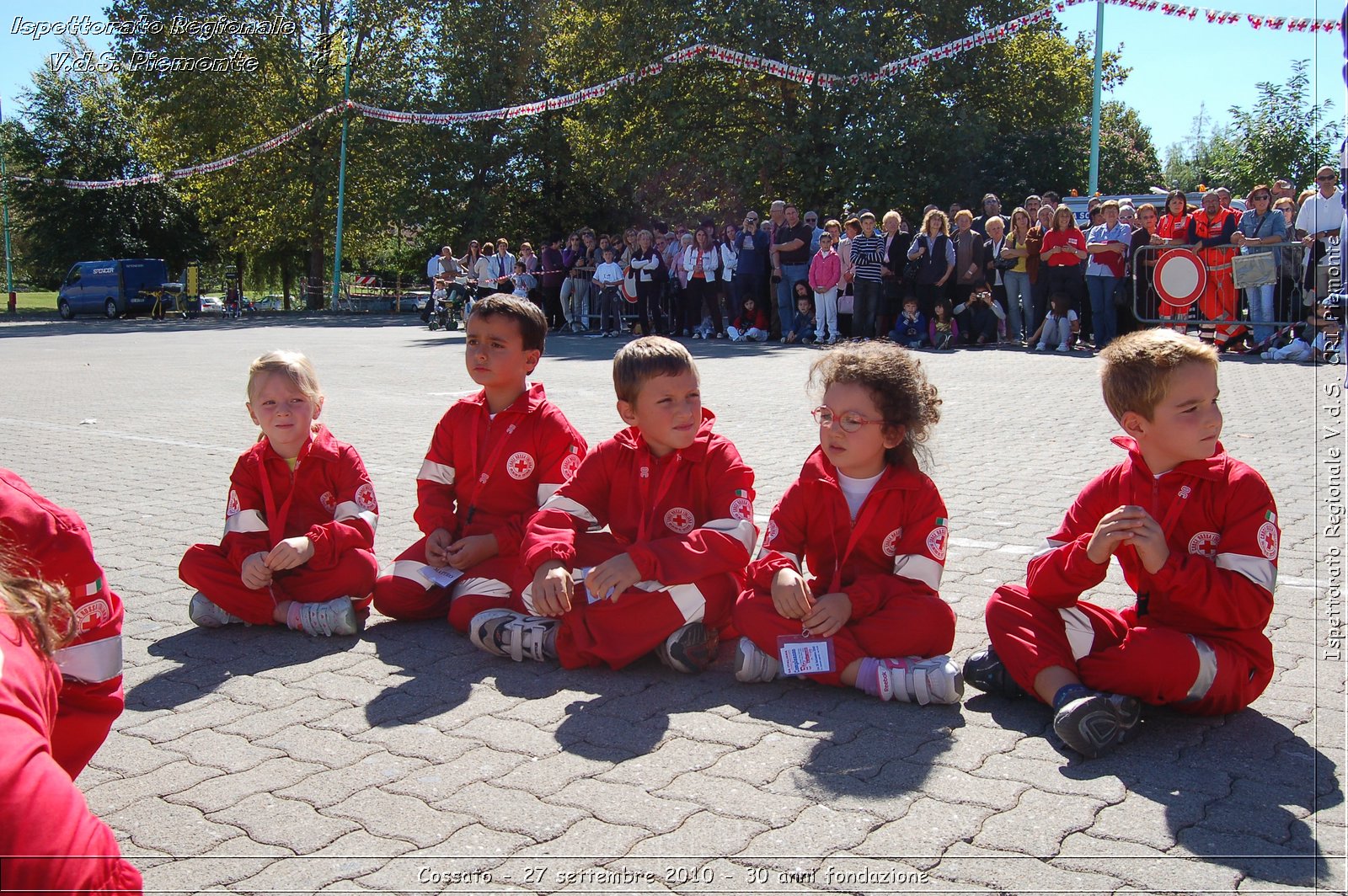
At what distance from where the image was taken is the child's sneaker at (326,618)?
170 inches

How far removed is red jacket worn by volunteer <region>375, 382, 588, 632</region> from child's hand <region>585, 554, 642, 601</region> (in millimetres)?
697

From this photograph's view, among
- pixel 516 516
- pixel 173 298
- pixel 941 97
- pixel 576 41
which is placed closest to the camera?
pixel 516 516

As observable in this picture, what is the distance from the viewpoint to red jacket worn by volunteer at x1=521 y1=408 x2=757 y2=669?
3.83 meters

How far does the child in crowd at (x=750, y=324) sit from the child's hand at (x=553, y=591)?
51.4 ft

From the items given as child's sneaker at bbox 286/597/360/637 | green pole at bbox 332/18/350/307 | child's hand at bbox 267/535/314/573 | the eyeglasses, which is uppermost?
green pole at bbox 332/18/350/307

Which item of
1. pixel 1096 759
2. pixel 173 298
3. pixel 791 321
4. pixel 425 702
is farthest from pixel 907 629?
pixel 173 298

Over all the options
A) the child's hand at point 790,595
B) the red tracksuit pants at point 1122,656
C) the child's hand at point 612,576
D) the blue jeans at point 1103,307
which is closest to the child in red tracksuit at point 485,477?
the child's hand at point 612,576

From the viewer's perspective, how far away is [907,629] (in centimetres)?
361

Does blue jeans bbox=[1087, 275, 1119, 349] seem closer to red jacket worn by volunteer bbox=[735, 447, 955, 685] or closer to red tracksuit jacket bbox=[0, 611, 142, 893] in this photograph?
red jacket worn by volunteer bbox=[735, 447, 955, 685]

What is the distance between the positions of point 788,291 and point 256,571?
1493 cm

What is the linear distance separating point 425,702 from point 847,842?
1573 mm

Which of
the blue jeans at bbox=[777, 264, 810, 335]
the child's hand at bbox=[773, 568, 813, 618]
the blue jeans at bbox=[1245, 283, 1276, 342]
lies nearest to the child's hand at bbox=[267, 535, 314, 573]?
the child's hand at bbox=[773, 568, 813, 618]

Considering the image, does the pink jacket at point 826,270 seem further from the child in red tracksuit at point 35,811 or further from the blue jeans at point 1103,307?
the child in red tracksuit at point 35,811

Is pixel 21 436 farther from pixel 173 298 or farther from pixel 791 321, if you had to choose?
pixel 173 298
